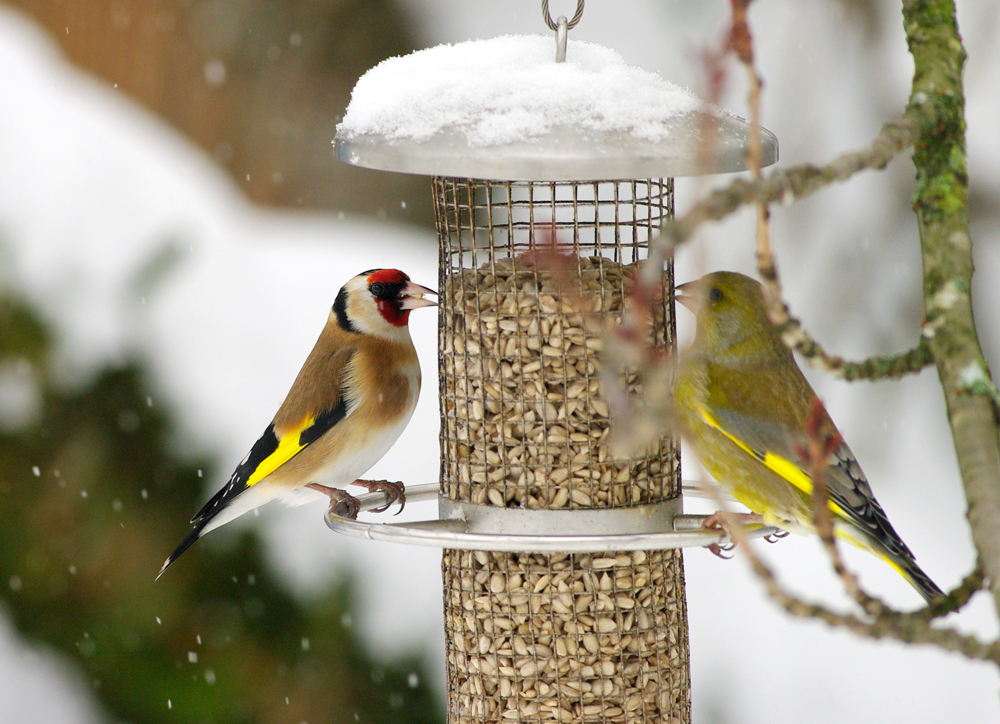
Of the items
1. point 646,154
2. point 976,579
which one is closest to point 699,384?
point 646,154

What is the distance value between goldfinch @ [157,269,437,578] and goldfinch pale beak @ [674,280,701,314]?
823 mm

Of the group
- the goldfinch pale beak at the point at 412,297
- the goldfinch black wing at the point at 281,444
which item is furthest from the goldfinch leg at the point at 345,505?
the goldfinch pale beak at the point at 412,297

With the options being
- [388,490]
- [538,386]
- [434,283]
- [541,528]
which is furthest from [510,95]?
[434,283]

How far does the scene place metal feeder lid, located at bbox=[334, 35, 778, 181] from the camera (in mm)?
2523

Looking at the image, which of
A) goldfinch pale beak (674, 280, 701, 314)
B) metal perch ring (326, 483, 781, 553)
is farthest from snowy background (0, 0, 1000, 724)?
metal perch ring (326, 483, 781, 553)

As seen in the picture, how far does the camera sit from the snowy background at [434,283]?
17.5 feet

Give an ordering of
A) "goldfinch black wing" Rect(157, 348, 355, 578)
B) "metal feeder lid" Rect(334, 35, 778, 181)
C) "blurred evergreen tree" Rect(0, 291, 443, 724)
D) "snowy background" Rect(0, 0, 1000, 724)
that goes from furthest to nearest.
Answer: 1. "snowy background" Rect(0, 0, 1000, 724)
2. "blurred evergreen tree" Rect(0, 291, 443, 724)
3. "goldfinch black wing" Rect(157, 348, 355, 578)
4. "metal feeder lid" Rect(334, 35, 778, 181)

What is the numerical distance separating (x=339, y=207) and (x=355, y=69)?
2.72ft

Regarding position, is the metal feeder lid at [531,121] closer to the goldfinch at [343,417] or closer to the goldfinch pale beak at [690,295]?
the goldfinch pale beak at [690,295]

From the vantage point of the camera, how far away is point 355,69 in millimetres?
6434

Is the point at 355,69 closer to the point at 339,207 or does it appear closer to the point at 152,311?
the point at 339,207

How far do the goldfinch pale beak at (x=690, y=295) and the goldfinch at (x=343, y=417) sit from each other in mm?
823

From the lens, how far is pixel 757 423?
3307 mm

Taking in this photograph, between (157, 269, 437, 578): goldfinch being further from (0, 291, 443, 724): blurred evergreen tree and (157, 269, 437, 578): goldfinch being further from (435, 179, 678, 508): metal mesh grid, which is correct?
(0, 291, 443, 724): blurred evergreen tree
